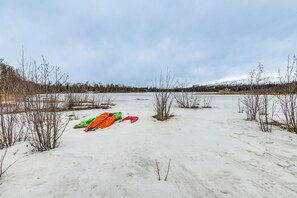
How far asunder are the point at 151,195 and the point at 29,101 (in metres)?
2.96

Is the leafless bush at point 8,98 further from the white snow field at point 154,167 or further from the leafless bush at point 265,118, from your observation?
the leafless bush at point 265,118

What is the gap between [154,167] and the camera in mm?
2289

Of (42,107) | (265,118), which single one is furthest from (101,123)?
(265,118)

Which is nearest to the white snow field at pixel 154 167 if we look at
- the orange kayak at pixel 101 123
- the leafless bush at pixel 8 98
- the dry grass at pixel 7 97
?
the leafless bush at pixel 8 98

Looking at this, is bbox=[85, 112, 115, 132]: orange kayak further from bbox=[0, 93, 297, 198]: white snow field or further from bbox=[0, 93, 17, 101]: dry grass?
bbox=[0, 93, 17, 101]: dry grass

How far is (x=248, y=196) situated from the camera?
165 centimetres

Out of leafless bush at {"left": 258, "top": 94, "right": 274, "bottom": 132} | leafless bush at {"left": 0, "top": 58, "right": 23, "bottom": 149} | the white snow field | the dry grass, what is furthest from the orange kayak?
leafless bush at {"left": 258, "top": 94, "right": 274, "bottom": 132}

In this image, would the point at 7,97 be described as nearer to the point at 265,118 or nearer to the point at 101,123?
the point at 101,123

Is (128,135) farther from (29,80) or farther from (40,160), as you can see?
(29,80)

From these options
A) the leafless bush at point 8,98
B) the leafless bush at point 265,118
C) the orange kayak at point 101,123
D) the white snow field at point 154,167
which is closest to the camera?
the white snow field at point 154,167

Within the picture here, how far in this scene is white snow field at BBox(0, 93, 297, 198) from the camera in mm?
1716

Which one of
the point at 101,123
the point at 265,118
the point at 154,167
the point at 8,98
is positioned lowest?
the point at 154,167

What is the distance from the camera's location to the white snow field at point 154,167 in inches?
67.6

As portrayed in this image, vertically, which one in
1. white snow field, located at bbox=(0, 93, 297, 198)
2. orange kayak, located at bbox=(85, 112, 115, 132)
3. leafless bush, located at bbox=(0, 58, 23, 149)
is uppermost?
leafless bush, located at bbox=(0, 58, 23, 149)
